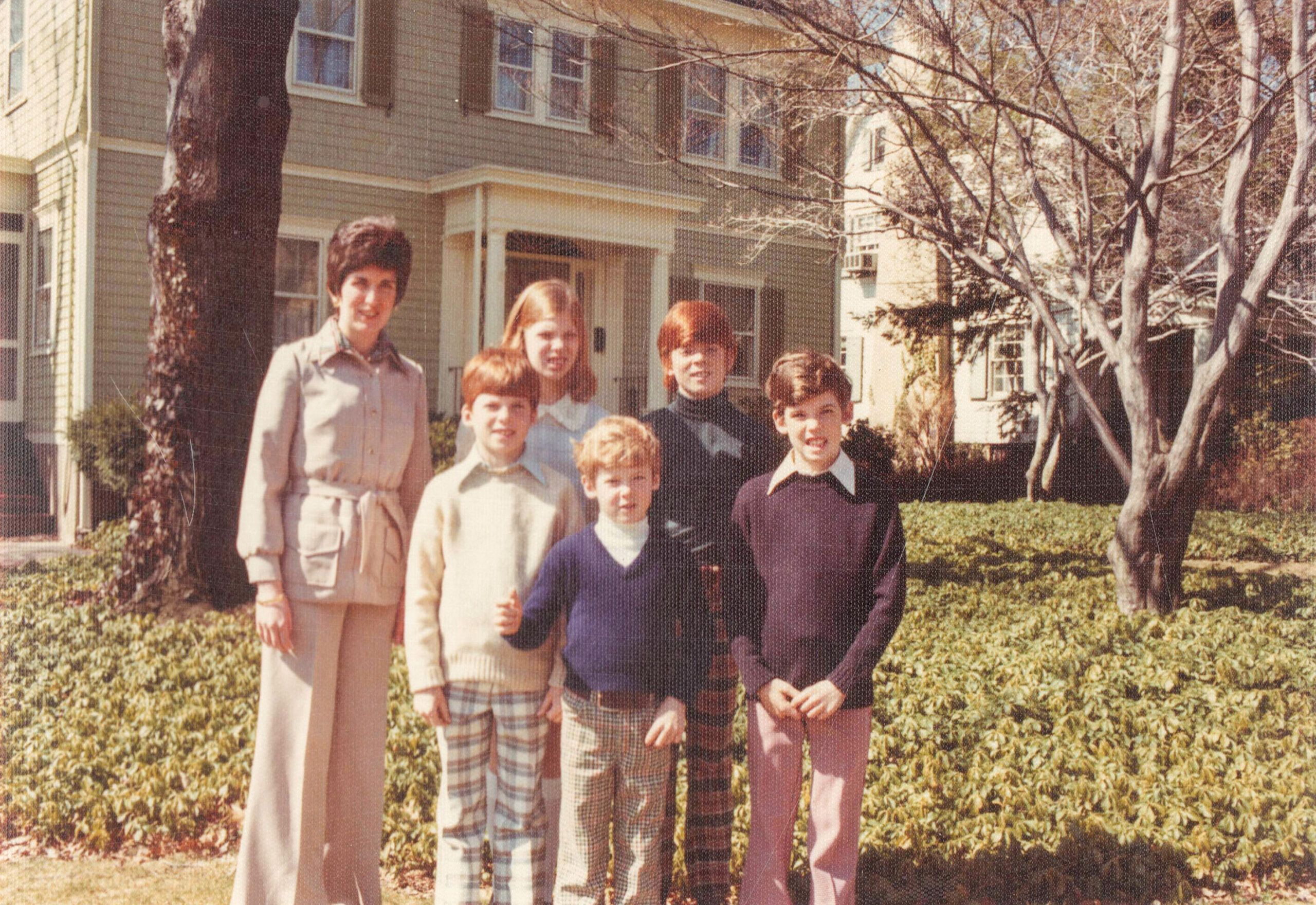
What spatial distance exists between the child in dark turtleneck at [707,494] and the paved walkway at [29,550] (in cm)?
213

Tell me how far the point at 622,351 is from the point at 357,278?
37.2 inches

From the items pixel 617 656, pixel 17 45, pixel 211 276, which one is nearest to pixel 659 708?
pixel 617 656

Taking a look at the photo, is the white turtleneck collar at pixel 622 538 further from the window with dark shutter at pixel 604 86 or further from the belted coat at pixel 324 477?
the window with dark shutter at pixel 604 86

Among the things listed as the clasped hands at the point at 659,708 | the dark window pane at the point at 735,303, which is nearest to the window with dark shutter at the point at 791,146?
the dark window pane at the point at 735,303

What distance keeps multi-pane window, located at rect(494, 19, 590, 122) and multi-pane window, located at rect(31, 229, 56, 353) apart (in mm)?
1448

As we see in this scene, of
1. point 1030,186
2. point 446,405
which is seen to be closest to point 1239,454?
point 1030,186

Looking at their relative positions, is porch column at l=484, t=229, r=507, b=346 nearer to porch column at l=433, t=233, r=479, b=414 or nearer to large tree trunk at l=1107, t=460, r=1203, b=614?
porch column at l=433, t=233, r=479, b=414

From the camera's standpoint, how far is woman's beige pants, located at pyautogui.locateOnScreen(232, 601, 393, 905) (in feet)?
9.15

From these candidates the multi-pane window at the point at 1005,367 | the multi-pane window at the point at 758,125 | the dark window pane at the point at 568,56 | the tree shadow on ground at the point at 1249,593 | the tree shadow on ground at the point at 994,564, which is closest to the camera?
the dark window pane at the point at 568,56

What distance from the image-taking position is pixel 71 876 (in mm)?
3352

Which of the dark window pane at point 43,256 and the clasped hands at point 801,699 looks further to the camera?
the dark window pane at point 43,256

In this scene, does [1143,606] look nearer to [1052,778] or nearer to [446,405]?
[1052,778]

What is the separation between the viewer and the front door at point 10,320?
11.1ft

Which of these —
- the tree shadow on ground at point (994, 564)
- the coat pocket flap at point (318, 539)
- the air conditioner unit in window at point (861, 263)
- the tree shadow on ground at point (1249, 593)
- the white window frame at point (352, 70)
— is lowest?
the tree shadow on ground at point (1249, 593)
